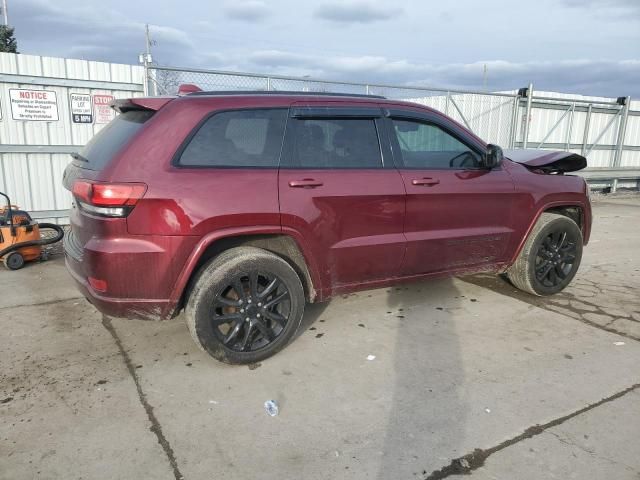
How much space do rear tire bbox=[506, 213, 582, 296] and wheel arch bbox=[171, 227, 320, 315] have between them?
2239 mm

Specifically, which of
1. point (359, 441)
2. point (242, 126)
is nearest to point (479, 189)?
point (242, 126)

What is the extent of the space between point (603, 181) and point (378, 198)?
13.8 metres

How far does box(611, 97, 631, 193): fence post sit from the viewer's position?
14.2 meters

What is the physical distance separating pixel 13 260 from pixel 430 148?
482 cm

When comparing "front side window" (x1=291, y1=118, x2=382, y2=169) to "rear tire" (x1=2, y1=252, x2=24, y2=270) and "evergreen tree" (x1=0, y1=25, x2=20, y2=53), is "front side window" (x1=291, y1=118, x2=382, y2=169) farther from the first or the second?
"evergreen tree" (x1=0, y1=25, x2=20, y2=53)

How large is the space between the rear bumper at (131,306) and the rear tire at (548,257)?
10.8 ft

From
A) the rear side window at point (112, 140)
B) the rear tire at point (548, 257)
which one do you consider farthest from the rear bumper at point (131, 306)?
the rear tire at point (548, 257)

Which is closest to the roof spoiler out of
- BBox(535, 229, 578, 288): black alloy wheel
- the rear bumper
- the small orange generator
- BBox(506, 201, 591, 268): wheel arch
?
the rear bumper

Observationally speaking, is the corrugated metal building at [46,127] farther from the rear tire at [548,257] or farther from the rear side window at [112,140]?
the rear tire at [548,257]

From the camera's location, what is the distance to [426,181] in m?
3.85

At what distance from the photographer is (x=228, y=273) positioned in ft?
10.3

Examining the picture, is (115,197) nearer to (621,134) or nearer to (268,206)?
(268,206)

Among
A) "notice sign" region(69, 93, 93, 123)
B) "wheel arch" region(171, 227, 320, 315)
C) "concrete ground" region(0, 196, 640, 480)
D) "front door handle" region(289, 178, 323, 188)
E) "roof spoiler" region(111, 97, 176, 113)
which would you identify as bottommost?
"concrete ground" region(0, 196, 640, 480)

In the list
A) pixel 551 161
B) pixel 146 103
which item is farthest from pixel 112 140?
pixel 551 161
